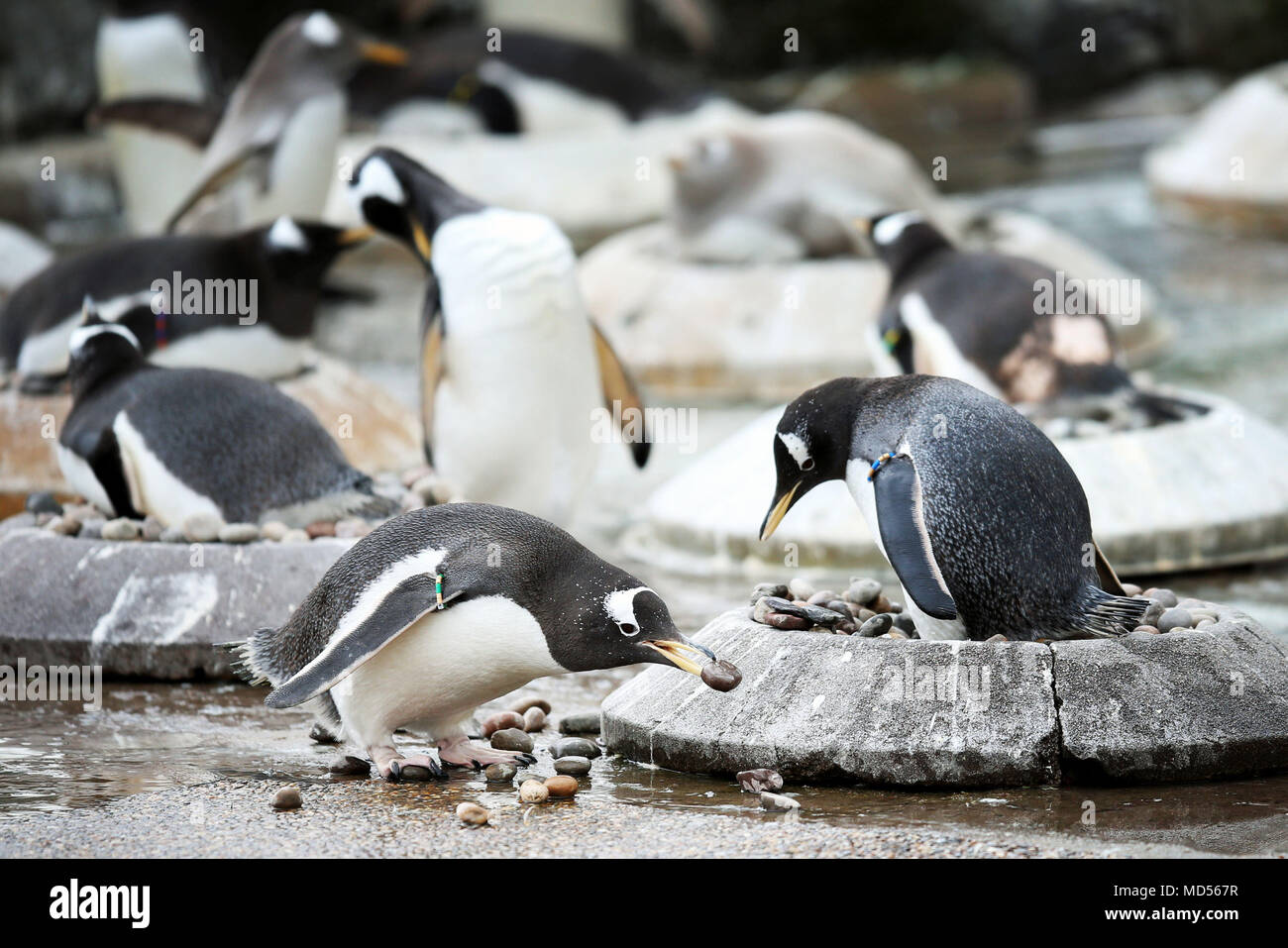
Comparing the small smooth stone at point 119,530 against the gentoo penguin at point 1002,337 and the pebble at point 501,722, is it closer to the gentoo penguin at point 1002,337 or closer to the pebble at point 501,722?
the pebble at point 501,722

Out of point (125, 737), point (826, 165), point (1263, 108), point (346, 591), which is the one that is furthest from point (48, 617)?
point (1263, 108)

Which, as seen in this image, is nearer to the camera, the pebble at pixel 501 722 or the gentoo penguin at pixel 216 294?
the pebble at pixel 501 722

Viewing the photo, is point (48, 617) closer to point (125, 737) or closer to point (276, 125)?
point (125, 737)

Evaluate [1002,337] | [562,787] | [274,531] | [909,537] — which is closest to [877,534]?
[909,537]

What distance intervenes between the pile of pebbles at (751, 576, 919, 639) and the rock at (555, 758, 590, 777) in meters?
0.50

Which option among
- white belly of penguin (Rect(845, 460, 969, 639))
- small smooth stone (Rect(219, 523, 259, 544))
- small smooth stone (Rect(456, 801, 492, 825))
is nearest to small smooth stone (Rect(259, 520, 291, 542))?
small smooth stone (Rect(219, 523, 259, 544))

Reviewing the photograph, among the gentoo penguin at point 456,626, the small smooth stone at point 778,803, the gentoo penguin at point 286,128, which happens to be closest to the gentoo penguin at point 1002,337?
the gentoo penguin at point 456,626

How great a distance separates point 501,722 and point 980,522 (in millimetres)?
1181

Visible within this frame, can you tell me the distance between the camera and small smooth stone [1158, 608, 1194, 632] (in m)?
3.90

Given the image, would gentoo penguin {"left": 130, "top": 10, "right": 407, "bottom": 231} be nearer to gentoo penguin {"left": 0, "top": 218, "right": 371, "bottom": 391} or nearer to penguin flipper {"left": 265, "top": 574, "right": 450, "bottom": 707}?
gentoo penguin {"left": 0, "top": 218, "right": 371, "bottom": 391}

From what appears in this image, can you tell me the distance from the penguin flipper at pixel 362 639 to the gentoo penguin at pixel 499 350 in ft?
8.44

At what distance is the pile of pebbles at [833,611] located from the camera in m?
3.98

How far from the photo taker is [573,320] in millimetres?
6230
